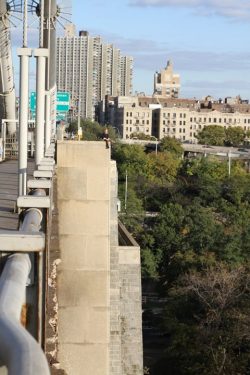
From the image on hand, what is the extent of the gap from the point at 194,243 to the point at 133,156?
30841 mm

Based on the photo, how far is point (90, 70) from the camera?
11588 centimetres

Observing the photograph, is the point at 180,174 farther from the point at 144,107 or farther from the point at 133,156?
the point at 144,107

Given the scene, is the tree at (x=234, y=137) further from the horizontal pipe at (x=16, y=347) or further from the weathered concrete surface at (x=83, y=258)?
the horizontal pipe at (x=16, y=347)

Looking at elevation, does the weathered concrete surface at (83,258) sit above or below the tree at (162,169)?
above

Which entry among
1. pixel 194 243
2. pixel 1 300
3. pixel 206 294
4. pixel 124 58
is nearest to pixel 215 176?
pixel 194 243

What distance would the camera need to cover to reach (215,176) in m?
67.7

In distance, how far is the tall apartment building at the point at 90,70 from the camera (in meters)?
98.4

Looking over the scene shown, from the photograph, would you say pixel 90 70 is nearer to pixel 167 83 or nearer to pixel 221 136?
pixel 221 136

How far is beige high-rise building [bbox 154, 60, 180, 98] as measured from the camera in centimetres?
17050

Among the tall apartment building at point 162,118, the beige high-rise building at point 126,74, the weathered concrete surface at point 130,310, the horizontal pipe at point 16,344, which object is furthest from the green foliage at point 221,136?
the horizontal pipe at point 16,344

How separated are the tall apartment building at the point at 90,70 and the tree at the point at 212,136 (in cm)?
1792

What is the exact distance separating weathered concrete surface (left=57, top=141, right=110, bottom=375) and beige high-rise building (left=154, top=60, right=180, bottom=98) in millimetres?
161072

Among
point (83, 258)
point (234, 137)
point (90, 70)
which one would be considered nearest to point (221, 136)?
point (234, 137)

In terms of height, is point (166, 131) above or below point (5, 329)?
below
